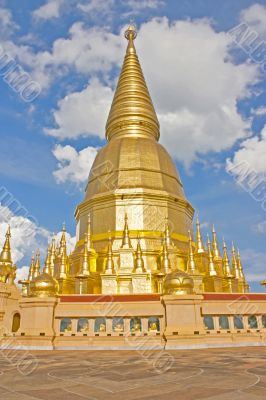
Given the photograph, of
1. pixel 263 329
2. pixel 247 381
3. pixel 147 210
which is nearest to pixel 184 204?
pixel 147 210

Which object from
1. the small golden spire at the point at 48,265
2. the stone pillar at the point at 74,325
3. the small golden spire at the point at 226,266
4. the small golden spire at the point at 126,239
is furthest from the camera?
the small golden spire at the point at 226,266

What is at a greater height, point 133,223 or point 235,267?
point 133,223

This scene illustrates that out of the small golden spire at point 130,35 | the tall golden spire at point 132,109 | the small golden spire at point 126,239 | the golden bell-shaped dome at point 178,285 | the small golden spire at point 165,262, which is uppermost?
the small golden spire at point 130,35

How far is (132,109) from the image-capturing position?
37.4m

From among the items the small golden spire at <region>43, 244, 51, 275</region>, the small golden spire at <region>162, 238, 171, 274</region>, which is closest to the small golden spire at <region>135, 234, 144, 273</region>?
the small golden spire at <region>162, 238, 171, 274</region>

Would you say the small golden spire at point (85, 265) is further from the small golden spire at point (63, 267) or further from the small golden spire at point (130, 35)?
the small golden spire at point (130, 35)

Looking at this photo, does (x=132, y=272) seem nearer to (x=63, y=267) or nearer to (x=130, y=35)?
(x=63, y=267)

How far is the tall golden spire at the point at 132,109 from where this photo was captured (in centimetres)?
3731

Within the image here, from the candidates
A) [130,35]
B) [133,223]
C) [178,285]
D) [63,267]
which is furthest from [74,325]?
[130,35]

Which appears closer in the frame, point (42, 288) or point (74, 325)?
point (74, 325)

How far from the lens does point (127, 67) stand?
134 feet

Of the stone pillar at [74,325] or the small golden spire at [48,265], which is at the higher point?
the small golden spire at [48,265]

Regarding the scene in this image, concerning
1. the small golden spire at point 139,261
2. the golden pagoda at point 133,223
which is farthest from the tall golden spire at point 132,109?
the small golden spire at point 139,261

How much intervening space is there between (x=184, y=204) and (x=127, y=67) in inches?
712
